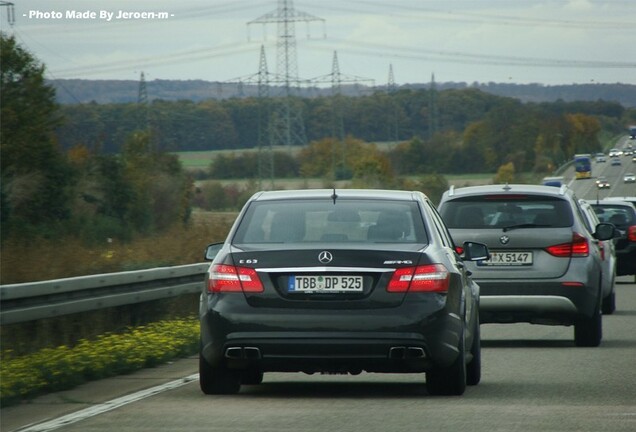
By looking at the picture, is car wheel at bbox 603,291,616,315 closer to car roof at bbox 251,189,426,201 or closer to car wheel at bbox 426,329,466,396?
car roof at bbox 251,189,426,201

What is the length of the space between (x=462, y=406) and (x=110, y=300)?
4634 mm

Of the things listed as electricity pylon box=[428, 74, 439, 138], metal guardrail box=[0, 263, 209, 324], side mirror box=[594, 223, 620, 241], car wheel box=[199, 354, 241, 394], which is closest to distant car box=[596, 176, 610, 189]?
electricity pylon box=[428, 74, 439, 138]

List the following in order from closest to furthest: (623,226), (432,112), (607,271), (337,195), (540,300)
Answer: (337,195)
(540,300)
(607,271)
(623,226)
(432,112)

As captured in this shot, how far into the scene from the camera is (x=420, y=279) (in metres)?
9.43

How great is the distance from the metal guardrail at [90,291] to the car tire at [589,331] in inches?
167

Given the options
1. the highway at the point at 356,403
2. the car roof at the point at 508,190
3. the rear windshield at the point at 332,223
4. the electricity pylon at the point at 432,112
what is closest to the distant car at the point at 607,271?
the car roof at the point at 508,190

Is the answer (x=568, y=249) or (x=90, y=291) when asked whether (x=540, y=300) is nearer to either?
(x=568, y=249)

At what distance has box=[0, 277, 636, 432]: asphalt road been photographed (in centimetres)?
851

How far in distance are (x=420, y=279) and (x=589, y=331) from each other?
5.70 metres

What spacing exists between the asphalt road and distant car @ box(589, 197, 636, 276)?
614 inches

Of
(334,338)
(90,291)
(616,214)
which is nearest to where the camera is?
(334,338)

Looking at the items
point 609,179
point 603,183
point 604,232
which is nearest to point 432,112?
point 603,183

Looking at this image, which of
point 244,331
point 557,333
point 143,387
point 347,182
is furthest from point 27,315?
point 347,182

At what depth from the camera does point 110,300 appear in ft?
43.0
